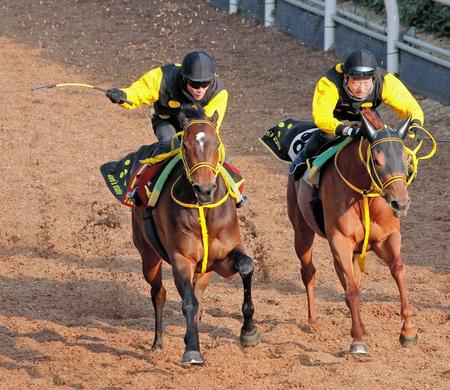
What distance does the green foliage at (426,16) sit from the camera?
15695 mm

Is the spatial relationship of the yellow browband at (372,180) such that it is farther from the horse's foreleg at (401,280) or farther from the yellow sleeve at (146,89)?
the yellow sleeve at (146,89)

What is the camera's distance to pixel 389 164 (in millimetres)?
7957

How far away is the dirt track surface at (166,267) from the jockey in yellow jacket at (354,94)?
1.70m

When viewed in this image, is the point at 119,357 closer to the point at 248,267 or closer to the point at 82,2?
the point at 248,267

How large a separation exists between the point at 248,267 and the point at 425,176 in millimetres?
5264

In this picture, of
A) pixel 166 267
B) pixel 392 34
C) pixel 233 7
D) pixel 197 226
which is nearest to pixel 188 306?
pixel 197 226

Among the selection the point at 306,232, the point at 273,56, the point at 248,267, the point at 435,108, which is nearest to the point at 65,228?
the point at 306,232

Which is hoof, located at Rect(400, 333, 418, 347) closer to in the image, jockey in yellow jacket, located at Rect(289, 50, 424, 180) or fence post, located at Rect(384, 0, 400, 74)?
jockey in yellow jacket, located at Rect(289, 50, 424, 180)

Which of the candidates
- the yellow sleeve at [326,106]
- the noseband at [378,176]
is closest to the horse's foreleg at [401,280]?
the noseband at [378,176]

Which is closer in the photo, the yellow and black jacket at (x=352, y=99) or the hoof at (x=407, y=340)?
the hoof at (x=407, y=340)

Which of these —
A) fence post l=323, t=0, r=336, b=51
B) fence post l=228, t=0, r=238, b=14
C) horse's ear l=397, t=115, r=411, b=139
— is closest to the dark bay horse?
horse's ear l=397, t=115, r=411, b=139

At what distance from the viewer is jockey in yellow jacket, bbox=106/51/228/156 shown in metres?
8.56

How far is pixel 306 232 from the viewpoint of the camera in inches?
384

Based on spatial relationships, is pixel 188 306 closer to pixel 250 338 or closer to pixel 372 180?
pixel 250 338
